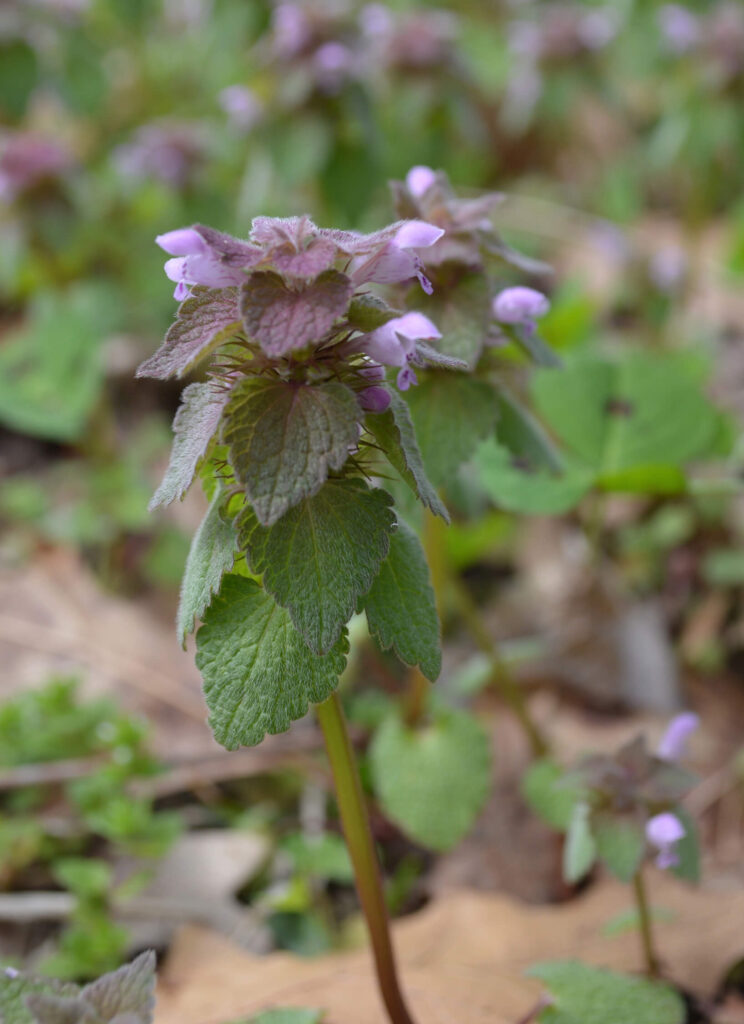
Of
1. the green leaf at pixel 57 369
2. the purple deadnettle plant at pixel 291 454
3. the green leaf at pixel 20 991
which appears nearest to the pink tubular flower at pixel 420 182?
the purple deadnettle plant at pixel 291 454

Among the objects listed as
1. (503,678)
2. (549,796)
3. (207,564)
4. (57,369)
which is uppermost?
(207,564)

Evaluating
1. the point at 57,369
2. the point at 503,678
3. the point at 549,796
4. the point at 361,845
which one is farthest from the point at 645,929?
the point at 57,369

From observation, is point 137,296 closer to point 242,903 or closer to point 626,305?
point 626,305

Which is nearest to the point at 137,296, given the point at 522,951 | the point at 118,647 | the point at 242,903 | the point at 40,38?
the point at 40,38

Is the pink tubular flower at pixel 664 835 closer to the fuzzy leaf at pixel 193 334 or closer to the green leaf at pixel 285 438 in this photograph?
the green leaf at pixel 285 438

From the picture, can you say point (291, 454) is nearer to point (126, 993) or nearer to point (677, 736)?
point (126, 993)

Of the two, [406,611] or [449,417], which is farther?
[449,417]
